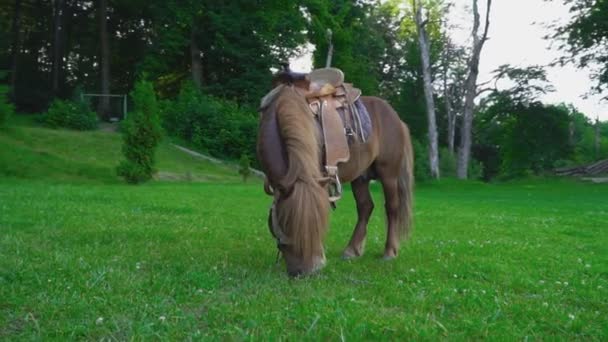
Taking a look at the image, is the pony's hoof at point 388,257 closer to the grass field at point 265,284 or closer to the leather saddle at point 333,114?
the grass field at point 265,284

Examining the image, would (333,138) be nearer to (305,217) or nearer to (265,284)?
(305,217)

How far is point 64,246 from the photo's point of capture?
5742 mm

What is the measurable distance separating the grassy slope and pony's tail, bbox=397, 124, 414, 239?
1553cm

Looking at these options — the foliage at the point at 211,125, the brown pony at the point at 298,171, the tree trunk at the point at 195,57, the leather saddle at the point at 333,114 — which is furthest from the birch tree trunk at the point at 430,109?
the leather saddle at the point at 333,114

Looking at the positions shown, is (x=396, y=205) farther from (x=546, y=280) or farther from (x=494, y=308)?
(x=494, y=308)

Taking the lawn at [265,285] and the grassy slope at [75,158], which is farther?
the grassy slope at [75,158]

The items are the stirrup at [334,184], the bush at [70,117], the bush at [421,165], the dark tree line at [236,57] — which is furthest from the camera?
the dark tree line at [236,57]

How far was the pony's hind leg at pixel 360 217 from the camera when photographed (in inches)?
240

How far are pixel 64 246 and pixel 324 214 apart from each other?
123 inches

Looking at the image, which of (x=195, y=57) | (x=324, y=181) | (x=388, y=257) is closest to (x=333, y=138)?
(x=324, y=181)

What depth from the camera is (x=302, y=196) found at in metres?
4.21

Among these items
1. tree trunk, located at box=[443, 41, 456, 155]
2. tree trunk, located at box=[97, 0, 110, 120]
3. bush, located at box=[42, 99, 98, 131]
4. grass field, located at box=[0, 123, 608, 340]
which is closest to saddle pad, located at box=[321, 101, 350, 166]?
grass field, located at box=[0, 123, 608, 340]

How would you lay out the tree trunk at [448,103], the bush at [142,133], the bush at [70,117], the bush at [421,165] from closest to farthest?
the bush at [142,133] < the bush at [421,165] < the bush at [70,117] < the tree trunk at [448,103]

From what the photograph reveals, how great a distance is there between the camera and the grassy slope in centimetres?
1962
